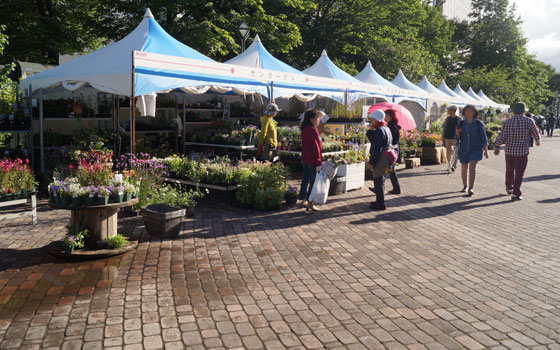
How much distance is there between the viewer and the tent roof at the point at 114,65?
8188mm

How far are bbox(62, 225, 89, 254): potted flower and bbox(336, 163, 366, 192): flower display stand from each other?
588 cm

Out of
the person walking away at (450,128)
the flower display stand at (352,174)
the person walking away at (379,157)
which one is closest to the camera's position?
the person walking away at (379,157)

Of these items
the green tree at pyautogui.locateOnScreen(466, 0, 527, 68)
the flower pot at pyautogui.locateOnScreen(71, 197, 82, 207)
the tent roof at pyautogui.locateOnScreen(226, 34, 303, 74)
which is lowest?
the flower pot at pyautogui.locateOnScreen(71, 197, 82, 207)

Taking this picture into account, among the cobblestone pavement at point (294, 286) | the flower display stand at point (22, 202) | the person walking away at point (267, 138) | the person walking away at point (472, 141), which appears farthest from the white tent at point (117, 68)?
the person walking away at point (472, 141)

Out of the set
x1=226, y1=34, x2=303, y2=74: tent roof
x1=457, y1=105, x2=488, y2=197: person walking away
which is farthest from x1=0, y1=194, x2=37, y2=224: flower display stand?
x1=457, y1=105, x2=488, y2=197: person walking away

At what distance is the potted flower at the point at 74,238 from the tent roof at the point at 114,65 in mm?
3208

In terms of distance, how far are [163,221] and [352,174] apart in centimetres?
519

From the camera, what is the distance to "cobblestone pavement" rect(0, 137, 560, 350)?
378cm

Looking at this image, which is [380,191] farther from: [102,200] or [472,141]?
[102,200]

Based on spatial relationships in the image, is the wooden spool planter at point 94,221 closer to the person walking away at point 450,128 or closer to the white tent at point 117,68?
the white tent at point 117,68

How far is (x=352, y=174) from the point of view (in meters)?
10.3

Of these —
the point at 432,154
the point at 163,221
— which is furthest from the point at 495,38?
the point at 163,221

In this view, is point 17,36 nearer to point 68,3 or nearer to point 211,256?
point 68,3

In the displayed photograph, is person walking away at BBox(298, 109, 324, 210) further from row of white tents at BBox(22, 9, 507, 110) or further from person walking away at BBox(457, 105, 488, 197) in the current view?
person walking away at BBox(457, 105, 488, 197)
